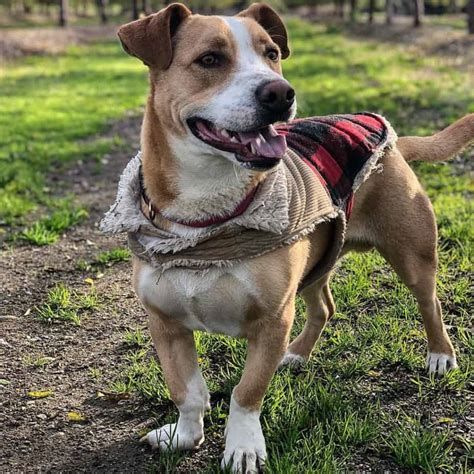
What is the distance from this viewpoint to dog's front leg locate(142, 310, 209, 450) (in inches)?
136

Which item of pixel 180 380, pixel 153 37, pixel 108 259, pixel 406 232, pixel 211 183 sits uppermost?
pixel 153 37

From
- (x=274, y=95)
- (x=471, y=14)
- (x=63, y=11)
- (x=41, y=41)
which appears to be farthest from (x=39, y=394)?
(x=63, y=11)

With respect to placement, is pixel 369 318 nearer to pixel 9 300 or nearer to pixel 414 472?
pixel 414 472

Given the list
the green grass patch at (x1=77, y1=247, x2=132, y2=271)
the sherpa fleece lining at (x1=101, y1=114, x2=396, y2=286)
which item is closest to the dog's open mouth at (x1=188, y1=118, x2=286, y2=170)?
the sherpa fleece lining at (x1=101, y1=114, x2=396, y2=286)

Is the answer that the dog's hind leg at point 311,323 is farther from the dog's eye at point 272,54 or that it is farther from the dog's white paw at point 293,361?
the dog's eye at point 272,54

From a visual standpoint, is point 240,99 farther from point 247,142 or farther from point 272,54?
point 272,54

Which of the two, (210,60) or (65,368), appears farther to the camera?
(65,368)

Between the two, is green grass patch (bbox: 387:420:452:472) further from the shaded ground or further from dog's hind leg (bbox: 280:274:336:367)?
the shaded ground

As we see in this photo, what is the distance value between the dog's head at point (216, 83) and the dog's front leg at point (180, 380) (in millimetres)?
924

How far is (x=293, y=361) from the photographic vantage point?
4289mm

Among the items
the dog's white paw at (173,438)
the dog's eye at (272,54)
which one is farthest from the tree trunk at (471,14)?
the dog's white paw at (173,438)

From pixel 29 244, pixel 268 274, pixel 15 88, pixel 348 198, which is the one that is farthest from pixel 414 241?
pixel 15 88

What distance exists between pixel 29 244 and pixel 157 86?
3707mm

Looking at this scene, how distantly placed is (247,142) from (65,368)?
216 cm
